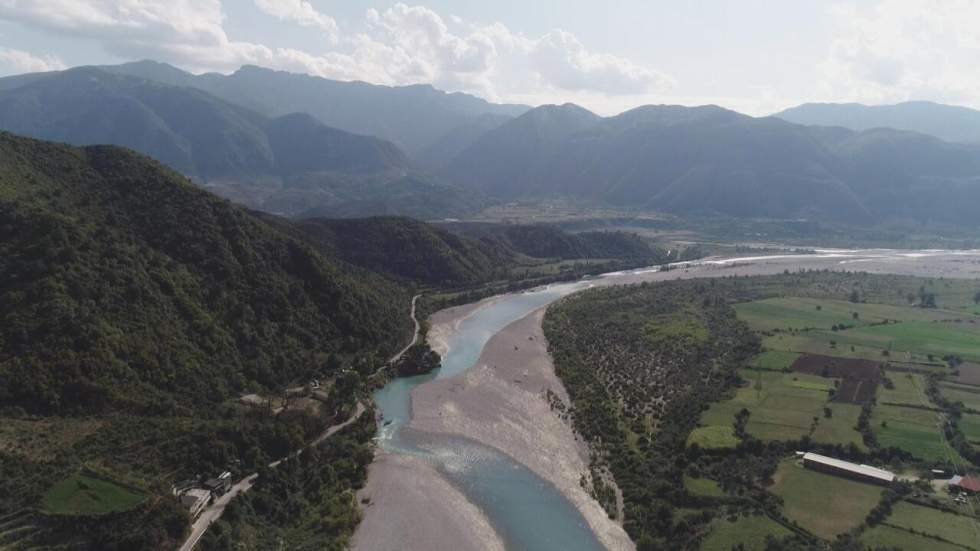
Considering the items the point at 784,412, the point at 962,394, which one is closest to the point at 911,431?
the point at 784,412

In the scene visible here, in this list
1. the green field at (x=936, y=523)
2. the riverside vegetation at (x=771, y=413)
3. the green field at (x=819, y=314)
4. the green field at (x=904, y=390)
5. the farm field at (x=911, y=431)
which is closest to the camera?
the green field at (x=936, y=523)

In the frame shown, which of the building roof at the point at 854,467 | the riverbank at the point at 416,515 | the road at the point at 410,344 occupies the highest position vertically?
the building roof at the point at 854,467

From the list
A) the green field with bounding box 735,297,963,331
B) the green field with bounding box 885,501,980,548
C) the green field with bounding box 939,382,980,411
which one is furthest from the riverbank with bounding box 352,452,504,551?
the green field with bounding box 735,297,963,331

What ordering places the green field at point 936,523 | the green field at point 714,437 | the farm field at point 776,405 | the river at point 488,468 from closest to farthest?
the green field at point 936,523 → the river at point 488,468 → the green field at point 714,437 → the farm field at point 776,405

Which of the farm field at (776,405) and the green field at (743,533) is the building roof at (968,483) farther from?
the green field at (743,533)

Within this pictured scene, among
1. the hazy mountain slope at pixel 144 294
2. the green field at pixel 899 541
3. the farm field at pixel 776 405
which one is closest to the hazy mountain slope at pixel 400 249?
the hazy mountain slope at pixel 144 294

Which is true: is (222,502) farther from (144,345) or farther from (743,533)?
(743,533)
